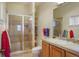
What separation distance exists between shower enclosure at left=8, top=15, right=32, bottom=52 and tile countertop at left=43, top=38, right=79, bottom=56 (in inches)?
10.6

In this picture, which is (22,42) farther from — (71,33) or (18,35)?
(71,33)

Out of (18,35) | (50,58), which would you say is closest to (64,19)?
(50,58)

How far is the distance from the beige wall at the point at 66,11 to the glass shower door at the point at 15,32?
512 millimetres

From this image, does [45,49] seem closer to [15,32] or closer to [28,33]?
[28,33]

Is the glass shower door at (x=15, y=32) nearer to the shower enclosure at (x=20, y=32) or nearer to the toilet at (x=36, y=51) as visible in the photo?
the shower enclosure at (x=20, y=32)

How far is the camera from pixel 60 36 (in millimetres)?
1714

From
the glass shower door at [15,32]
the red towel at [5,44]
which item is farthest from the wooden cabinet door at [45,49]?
the red towel at [5,44]

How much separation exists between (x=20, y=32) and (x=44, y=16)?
39 centimetres

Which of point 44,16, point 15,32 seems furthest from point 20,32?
point 44,16

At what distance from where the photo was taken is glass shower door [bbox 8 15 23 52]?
1.73 metres

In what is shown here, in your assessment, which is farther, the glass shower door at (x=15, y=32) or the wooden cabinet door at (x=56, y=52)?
the glass shower door at (x=15, y=32)

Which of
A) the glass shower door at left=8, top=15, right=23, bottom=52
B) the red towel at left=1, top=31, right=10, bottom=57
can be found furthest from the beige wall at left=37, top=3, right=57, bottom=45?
the red towel at left=1, top=31, right=10, bottom=57

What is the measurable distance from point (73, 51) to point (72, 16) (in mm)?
479

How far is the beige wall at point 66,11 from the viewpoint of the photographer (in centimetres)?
164
